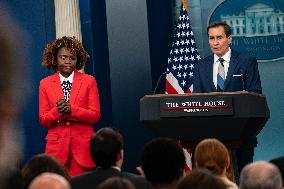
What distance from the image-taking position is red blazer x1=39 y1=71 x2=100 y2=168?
714 cm

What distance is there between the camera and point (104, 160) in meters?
4.80

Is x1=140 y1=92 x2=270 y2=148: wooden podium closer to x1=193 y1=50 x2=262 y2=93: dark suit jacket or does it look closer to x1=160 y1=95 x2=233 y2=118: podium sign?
x1=160 y1=95 x2=233 y2=118: podium sign

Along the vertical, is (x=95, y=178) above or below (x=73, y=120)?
below

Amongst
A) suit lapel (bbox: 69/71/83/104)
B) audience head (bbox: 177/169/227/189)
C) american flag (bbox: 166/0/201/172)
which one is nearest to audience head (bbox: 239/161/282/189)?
audience head (bbox: 177/169/227/189)

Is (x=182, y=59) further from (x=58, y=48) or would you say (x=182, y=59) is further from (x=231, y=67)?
(x=231, y=67)

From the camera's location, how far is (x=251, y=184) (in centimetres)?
386

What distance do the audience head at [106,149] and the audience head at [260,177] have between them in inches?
43.4

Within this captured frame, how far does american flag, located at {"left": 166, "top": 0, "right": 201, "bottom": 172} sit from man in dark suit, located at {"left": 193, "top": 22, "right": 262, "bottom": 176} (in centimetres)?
225

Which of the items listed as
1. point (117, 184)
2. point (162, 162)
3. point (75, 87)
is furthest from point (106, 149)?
point (75, 87)

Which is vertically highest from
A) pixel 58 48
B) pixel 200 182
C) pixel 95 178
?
pixel 58 48

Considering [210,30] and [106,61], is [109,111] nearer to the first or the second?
[106,61]

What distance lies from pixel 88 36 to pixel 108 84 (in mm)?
602

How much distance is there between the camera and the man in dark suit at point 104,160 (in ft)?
14.9

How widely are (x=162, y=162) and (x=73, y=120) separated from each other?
112 inches
